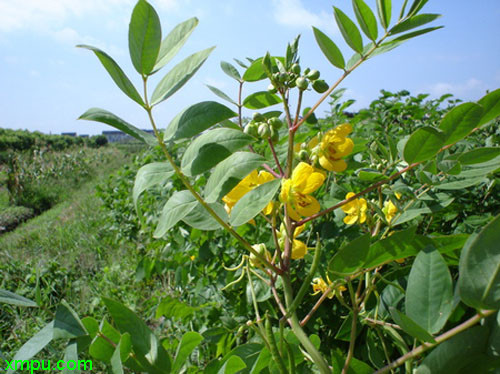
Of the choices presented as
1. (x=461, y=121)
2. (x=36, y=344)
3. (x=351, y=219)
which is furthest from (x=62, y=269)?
(x=461, y=121)

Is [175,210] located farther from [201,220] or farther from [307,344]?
[307,344]

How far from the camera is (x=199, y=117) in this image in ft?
1.68

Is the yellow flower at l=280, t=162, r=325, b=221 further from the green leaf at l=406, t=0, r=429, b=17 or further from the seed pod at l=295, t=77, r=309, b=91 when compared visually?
the green leaf at l=406, t=0, r=429, b=17

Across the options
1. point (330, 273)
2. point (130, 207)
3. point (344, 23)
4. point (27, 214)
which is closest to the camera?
point (330, 273)

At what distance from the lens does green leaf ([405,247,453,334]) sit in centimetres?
44

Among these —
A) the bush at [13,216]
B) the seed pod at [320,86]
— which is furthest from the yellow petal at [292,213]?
the bush at [13,216]

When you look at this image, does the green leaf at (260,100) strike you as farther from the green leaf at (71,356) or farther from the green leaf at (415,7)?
the green leaf at (71,356)

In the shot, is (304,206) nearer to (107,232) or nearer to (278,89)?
(278,89)

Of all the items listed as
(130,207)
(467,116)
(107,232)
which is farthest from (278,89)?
(107,232)

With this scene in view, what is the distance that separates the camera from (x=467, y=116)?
490 millimetres

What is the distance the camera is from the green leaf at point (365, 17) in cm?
59

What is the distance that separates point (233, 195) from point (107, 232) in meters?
4.53

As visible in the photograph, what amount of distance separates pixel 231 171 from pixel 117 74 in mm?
217

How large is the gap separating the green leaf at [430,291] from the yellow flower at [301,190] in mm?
193
